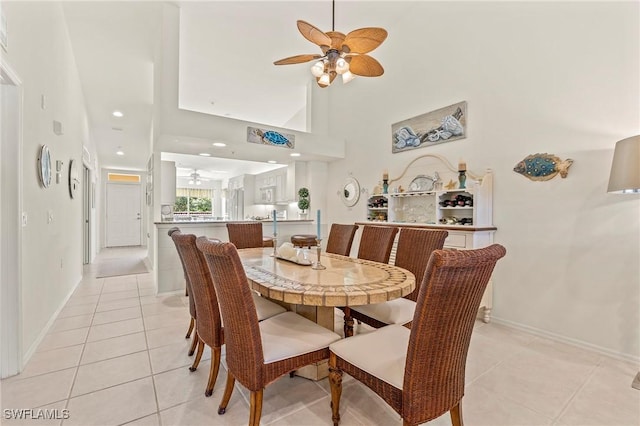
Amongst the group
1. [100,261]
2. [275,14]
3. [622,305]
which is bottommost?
[100,261]

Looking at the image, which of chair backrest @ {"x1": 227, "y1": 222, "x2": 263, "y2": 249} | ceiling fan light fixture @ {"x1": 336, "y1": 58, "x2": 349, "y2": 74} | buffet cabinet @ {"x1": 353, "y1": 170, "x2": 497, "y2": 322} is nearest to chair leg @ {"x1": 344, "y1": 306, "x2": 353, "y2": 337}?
buffet cabinet @ {"x1": 353, "y1": 170, "x2": 497, "y2": 322}

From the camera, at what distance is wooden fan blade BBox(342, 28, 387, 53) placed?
2.17m

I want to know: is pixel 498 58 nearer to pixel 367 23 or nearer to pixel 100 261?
pixel 367 23

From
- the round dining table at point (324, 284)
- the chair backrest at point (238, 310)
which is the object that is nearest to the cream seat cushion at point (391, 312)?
the round dining table at point (324, 284)

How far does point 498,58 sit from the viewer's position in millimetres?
3191

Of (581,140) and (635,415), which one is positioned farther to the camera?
(581,140)

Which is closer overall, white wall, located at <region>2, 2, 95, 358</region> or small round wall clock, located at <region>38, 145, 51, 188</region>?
white wall, located at <region>2, 2, 95, 358</region>

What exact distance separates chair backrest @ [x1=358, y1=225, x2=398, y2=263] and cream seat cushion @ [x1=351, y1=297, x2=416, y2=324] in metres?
0.64

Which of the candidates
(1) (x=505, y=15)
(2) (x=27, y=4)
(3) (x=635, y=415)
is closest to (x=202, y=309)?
(3) (x=635, y=415)

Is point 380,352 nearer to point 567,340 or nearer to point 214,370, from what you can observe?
point 214,370

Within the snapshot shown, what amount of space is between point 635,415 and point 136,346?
3.50m

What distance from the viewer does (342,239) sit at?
3.24 m

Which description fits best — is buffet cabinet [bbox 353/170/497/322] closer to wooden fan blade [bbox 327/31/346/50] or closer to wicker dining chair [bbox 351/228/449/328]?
wicker dining chair [bbox 351/228/449/328]

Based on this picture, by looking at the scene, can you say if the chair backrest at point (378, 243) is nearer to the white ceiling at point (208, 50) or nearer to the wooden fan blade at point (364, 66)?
the wooden fan blade at point (364, 66)
